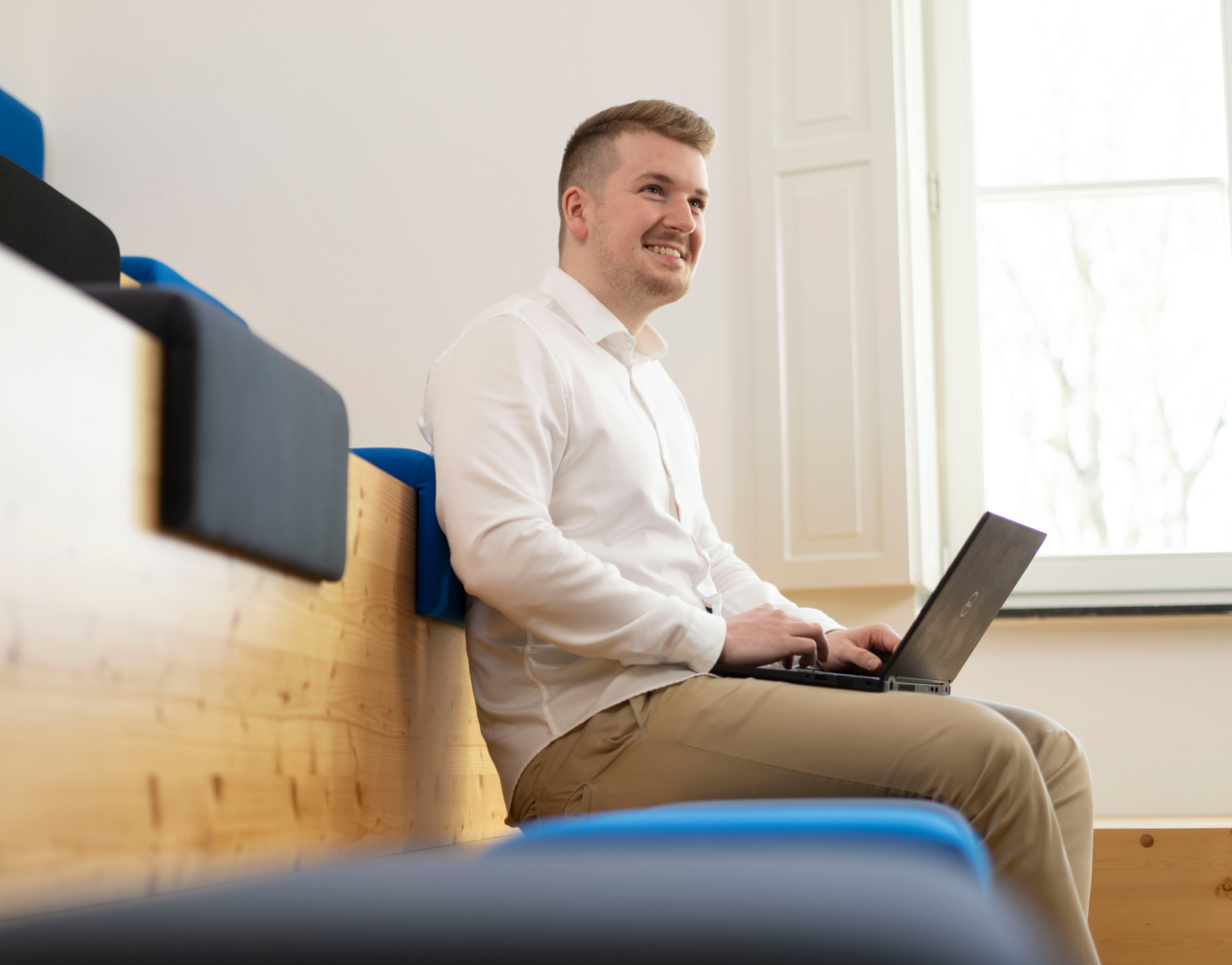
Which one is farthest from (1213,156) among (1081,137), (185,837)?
(185,837)

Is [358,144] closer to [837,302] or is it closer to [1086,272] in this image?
[837,302]

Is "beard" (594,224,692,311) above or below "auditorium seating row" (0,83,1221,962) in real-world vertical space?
above

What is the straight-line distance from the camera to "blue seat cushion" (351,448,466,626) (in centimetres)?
138

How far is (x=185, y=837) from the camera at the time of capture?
795 mm

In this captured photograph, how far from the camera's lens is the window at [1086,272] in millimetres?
2863

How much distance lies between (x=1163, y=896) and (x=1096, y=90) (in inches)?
83.6

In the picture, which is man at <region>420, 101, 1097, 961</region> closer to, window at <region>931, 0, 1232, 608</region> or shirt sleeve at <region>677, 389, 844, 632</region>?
shirt sleeve at <region>677, 389, 844, 632</region>

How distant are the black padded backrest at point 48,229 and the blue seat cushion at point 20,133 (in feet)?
5.36

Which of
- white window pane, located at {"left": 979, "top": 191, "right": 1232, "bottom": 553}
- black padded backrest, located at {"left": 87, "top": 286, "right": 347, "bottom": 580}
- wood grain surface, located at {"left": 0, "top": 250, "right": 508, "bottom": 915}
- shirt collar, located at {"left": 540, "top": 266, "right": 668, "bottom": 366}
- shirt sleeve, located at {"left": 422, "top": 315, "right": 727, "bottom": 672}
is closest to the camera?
wood grain surface, located at {"left": 0, "top": 250, "right": 508, "bottom": 915}

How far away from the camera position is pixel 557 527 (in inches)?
53.1

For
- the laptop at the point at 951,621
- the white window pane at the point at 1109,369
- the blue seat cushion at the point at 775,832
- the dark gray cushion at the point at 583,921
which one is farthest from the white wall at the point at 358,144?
the dark gray cushion at the point at 583,921

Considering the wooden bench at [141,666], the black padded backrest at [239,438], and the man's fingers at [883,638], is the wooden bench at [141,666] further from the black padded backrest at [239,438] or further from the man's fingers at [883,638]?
the man's fingers at [883,638]

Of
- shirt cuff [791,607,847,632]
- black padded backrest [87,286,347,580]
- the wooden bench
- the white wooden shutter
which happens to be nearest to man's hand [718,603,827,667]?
shirt cuff [791,607,847,632]

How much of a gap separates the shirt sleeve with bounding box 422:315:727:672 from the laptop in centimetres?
12
